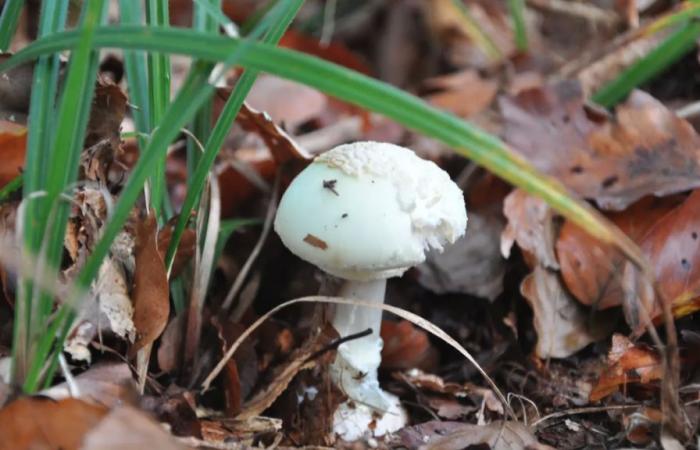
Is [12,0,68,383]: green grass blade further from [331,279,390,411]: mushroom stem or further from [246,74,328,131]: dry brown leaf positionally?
[246,74,328,131]: dry brown leaf

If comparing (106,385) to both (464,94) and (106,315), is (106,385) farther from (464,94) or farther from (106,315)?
(464,94)

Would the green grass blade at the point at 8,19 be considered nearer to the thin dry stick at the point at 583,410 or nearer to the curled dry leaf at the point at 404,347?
the curled dry leaf at the point at 404,347

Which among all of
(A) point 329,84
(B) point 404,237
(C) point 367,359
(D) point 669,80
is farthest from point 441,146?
(A) point 329,84

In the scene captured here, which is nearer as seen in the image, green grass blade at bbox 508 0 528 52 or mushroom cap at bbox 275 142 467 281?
mushroom cap at bbox 275 142 467 281

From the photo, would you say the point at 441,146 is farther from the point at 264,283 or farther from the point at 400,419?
the point at 400,419

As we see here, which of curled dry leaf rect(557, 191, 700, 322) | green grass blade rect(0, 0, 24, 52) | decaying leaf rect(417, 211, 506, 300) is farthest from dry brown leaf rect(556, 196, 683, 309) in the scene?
green grass blade rect(0, 0, 24, 52)

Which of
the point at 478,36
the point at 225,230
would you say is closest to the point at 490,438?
the point at 225,230
